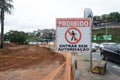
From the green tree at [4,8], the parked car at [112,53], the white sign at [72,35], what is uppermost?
the green tree at [4,8]

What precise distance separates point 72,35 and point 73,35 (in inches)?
1.1

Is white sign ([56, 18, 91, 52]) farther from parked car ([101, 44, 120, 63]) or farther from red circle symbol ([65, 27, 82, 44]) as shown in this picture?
parked car ([101, 44, 120, 63])

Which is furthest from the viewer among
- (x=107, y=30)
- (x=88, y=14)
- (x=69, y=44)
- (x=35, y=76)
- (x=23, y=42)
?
(x=107, y=30)

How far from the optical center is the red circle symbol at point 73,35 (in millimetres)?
8625

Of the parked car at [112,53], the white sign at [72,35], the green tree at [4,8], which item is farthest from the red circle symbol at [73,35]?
the green tree at [4,8]

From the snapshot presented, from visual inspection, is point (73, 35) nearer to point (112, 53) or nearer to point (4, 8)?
point (112, 53)

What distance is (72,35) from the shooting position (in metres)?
8.67

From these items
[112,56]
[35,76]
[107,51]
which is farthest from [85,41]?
[107,51]

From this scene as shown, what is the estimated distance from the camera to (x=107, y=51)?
30.9m

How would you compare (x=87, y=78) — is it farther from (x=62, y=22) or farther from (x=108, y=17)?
(x=108, y=17)

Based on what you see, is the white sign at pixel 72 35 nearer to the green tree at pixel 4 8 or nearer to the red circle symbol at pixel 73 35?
the red circle symbol at pixel 73 35

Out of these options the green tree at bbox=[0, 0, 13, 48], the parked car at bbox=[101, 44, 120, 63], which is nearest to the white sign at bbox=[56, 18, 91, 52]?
the parked car at bbox=[101, 44, 120, 63]

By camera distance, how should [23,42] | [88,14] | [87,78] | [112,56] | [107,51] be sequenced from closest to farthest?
[87,78], [88,14], [112,56], [107,51], [23,42]

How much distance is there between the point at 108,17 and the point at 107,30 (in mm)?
16922
